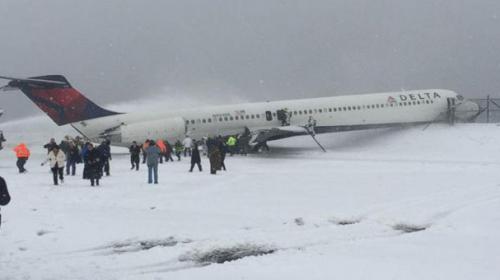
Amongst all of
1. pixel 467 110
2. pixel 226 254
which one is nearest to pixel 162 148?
pixel 226 254

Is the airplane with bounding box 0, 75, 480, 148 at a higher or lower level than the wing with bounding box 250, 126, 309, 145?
higher

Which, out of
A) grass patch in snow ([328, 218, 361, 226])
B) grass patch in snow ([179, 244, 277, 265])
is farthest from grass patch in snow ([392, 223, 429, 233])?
grass patch in snow ([179, 244, 277, 265])

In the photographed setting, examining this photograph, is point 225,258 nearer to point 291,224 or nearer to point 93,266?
point 93,266

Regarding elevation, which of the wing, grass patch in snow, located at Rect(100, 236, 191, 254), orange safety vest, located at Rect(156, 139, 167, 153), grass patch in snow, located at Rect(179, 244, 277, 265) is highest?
the wing

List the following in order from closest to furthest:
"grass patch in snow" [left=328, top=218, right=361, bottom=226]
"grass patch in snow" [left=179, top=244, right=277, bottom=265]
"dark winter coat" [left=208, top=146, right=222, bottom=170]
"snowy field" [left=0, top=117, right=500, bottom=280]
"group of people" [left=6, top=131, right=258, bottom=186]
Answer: "snowy field" [left=0, top=117, right=500, bottom=280]
"grass patch in snow" [left=179, top=244, right=277, bottom=265]
"grass patch in snow" [left=328, top=218, right=361, bottom=226]
"group of people" [left=6, top=131, right=258, bottom=186]
"dark winter coat" [left=208, top=146, right=222, bottom=170]

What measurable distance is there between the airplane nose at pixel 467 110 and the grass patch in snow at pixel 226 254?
3590 cm

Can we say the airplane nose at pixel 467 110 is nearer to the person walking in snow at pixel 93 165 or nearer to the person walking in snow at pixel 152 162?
the person walking in snow at pixel 152 162

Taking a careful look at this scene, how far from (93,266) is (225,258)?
198 centimetres

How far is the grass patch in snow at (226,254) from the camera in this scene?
898 centimetres

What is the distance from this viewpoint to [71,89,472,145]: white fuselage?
113 feet

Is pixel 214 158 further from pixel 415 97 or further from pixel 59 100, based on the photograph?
pixel 415 97

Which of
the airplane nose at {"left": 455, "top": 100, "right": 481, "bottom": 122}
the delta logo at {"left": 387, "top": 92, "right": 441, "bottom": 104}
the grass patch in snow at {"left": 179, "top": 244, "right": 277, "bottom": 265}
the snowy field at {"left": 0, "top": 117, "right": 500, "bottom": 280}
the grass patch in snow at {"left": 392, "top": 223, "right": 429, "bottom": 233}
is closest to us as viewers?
the snowy field at {"left": 0, "top": 117, "right": 500, "bottom": 280}

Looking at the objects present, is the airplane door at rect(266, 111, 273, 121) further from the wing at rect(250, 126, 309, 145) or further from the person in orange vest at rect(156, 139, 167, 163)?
the person in orange vest at rect(156, 139, 167, 163)

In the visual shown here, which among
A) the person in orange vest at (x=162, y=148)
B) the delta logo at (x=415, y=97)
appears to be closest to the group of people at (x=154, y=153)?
the person in orange vest at (x=162, y=148)
